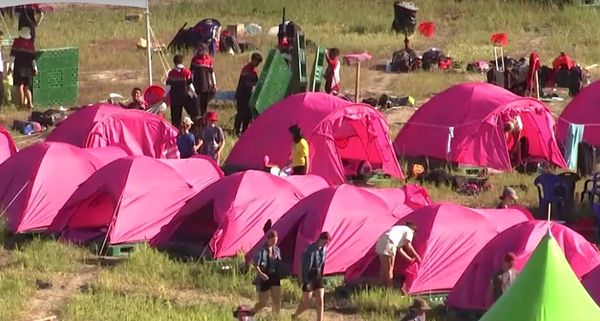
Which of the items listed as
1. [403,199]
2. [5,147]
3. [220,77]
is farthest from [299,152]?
[220,77]

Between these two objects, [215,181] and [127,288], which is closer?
[127,288]

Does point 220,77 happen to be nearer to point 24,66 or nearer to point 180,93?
point 24,66

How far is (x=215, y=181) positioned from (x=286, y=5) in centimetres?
2425

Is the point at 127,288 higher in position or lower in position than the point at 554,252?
lower

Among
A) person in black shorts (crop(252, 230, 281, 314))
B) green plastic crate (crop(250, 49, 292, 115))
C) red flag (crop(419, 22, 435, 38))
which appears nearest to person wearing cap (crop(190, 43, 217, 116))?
green plastic crate (crop(250, 49, 292, 115))

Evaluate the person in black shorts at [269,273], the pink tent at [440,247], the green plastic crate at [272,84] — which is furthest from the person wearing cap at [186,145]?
the person in black shorts at [269,273]

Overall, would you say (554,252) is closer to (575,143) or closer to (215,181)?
(215,181)

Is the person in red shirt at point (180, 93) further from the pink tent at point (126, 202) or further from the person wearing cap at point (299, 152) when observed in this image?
the pink tent at point (126, 202)

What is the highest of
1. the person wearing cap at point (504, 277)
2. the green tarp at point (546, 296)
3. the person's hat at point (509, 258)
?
the green tarp at point (546, 296)

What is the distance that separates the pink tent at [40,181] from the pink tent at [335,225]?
344 cm

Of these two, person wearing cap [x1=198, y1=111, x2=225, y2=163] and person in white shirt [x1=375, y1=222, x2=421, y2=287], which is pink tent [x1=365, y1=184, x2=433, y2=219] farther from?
person wearing cap [x1=198, y1=111, x2=225, y2=163]

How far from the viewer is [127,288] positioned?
16.0 metres

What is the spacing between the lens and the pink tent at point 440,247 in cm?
1595

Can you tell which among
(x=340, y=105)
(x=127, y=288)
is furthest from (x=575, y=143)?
(x=127, y=288)
